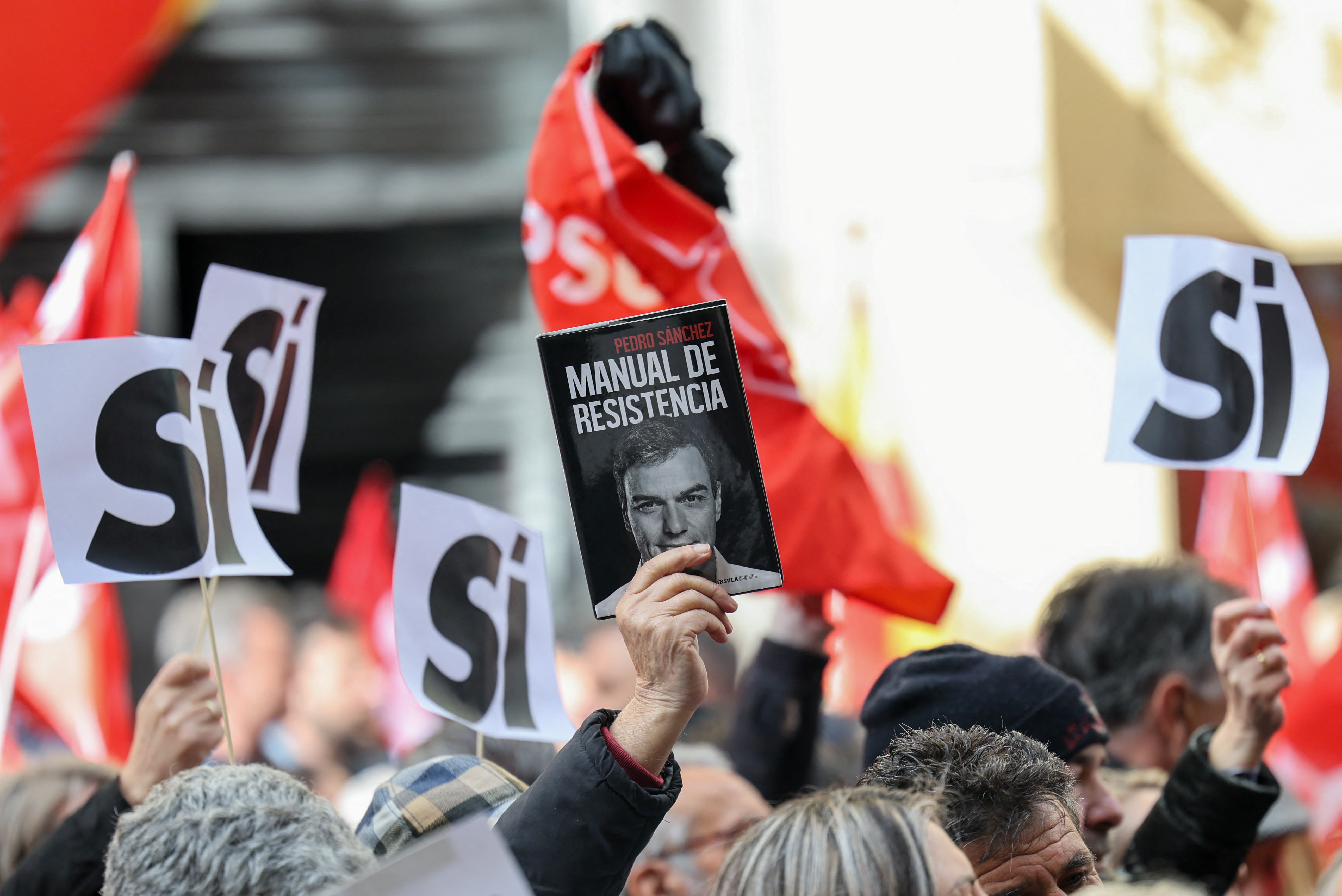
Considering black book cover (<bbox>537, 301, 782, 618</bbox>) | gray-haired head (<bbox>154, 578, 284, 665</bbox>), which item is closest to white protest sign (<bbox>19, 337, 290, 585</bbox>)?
black book cover (<bbox>537, 301, 782, 618</bbox>)

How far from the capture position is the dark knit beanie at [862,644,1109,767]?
7.15 ft

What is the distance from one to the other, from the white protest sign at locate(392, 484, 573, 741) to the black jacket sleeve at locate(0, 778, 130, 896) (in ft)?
1.55

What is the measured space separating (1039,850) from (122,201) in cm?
233

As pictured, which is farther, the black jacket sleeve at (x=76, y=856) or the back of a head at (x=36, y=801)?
the back of a head at (x=36, y=801)

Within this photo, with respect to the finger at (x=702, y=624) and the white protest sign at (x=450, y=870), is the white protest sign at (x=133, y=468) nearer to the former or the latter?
the finger at (x=702, y=624)

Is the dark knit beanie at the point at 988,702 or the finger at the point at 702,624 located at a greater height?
the finger at the point at 702,624

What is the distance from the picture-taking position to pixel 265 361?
257 centimetres

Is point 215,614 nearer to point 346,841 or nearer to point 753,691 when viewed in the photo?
point 753,691

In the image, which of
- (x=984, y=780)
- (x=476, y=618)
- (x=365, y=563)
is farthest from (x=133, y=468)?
(x=365, y=563)

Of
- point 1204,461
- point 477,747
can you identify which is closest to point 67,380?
point 477,747

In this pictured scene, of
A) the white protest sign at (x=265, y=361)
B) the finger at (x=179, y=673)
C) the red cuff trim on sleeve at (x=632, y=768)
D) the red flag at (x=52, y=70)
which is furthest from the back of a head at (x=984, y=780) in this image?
the red flag at (x=52, y=70)

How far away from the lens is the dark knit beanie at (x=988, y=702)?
218cm

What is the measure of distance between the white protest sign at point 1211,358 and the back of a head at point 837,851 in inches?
45.8

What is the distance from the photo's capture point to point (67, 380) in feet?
7.16
